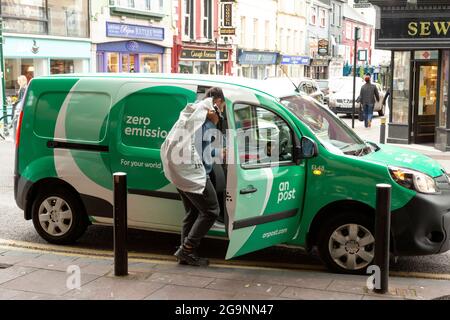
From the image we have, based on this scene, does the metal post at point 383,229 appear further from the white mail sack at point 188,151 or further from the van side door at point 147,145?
the van side door at point 147,145

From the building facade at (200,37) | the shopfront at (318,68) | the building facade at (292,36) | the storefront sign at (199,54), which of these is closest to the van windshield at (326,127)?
the building facade at (200,37)

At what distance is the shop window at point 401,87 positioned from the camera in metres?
17.2

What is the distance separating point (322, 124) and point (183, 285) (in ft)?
6.98

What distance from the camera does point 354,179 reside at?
5695mm

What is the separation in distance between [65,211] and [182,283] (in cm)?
198

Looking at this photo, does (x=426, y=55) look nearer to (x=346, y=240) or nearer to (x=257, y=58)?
(x=346, y=240)

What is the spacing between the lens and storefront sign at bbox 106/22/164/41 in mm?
28781

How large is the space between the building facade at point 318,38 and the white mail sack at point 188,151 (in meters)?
48.9

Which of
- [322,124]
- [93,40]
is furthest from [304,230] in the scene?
[93,40]

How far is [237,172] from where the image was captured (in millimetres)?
5387

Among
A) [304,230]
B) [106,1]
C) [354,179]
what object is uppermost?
[106,1]

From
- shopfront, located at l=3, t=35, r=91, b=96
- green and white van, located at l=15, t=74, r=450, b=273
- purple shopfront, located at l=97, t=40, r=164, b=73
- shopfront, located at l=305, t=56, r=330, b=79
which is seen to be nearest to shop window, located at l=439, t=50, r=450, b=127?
green and white van, located at l=15, t=74, r=450, b=273

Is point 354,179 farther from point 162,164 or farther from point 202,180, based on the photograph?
point 162,164
